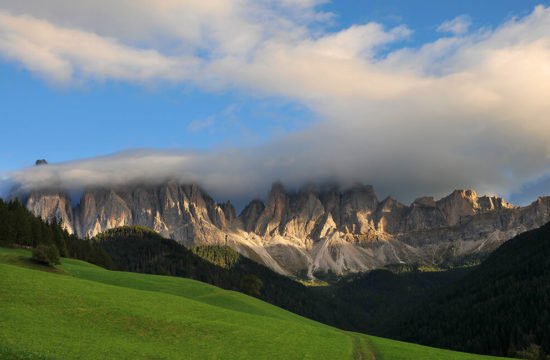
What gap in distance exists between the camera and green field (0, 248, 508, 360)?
3675 cm

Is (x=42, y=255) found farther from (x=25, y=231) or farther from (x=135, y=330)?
(x=135, y=330)

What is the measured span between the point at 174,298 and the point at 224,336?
2077 cm

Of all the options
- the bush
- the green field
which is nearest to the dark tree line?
the bush

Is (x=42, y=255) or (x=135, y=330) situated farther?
(x=42, y=255)

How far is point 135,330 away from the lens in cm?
4541

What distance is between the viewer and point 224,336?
4828 cm

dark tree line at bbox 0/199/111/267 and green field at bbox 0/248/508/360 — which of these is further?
dark tree line at bbox 0/199/111/267

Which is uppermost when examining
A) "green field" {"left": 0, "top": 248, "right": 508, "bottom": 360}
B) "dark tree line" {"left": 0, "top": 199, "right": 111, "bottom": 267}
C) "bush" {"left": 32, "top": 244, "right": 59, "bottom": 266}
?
"dark tree line" {"left": 0, "top": 199, "right": 111, "bottom": 267}

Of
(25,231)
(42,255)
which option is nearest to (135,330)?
(42,255)

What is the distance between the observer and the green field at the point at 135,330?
121ft

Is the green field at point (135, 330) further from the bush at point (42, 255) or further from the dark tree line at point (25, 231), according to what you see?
the dark tree line at point (25, 231)

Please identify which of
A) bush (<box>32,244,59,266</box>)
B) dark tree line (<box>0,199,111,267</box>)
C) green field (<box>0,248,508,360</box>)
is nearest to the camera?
green field (<box>0,248,508,360</box>)

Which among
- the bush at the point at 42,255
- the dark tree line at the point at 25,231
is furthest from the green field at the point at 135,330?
the dark tree line at the point at 25,231

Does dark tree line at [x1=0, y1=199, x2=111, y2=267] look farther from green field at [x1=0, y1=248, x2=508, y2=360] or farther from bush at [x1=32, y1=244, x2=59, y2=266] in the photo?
green field at [x1=0, y1=248, x2=508, y2=360]
